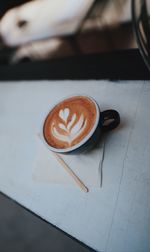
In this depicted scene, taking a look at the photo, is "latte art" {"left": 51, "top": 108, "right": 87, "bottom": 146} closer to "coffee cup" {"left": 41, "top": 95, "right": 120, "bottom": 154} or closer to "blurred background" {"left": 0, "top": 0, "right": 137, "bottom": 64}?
"coffee cup" {"left": 41, "top": 95, "right": 120, "bottom": 154}

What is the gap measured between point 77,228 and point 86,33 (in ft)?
1.24

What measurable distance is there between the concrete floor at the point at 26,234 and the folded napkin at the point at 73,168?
0.24 ft

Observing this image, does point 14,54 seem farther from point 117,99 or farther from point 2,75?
point 117,99

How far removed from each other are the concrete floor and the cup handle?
19 centimetres

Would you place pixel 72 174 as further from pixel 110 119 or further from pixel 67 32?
pixel 67 32

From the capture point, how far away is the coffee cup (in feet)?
1.46

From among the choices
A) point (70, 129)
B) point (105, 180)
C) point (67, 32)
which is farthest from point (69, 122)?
point (67, 32)

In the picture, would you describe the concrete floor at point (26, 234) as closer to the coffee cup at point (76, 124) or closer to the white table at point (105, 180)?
the white table at point (105, 180)

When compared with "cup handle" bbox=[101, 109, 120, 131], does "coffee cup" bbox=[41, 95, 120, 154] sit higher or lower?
higher

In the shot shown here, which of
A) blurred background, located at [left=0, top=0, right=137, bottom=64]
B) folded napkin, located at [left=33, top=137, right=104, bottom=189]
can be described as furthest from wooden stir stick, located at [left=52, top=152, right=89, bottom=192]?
blurred background, located at [left=0, top=0, right=137, bottom=64]

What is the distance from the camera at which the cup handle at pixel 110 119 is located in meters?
0.47

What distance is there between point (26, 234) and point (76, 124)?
0.26 metres

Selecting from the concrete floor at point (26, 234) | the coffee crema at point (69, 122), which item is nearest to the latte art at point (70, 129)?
the coffee crema at point (69, 122)

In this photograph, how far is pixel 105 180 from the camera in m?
0.45
